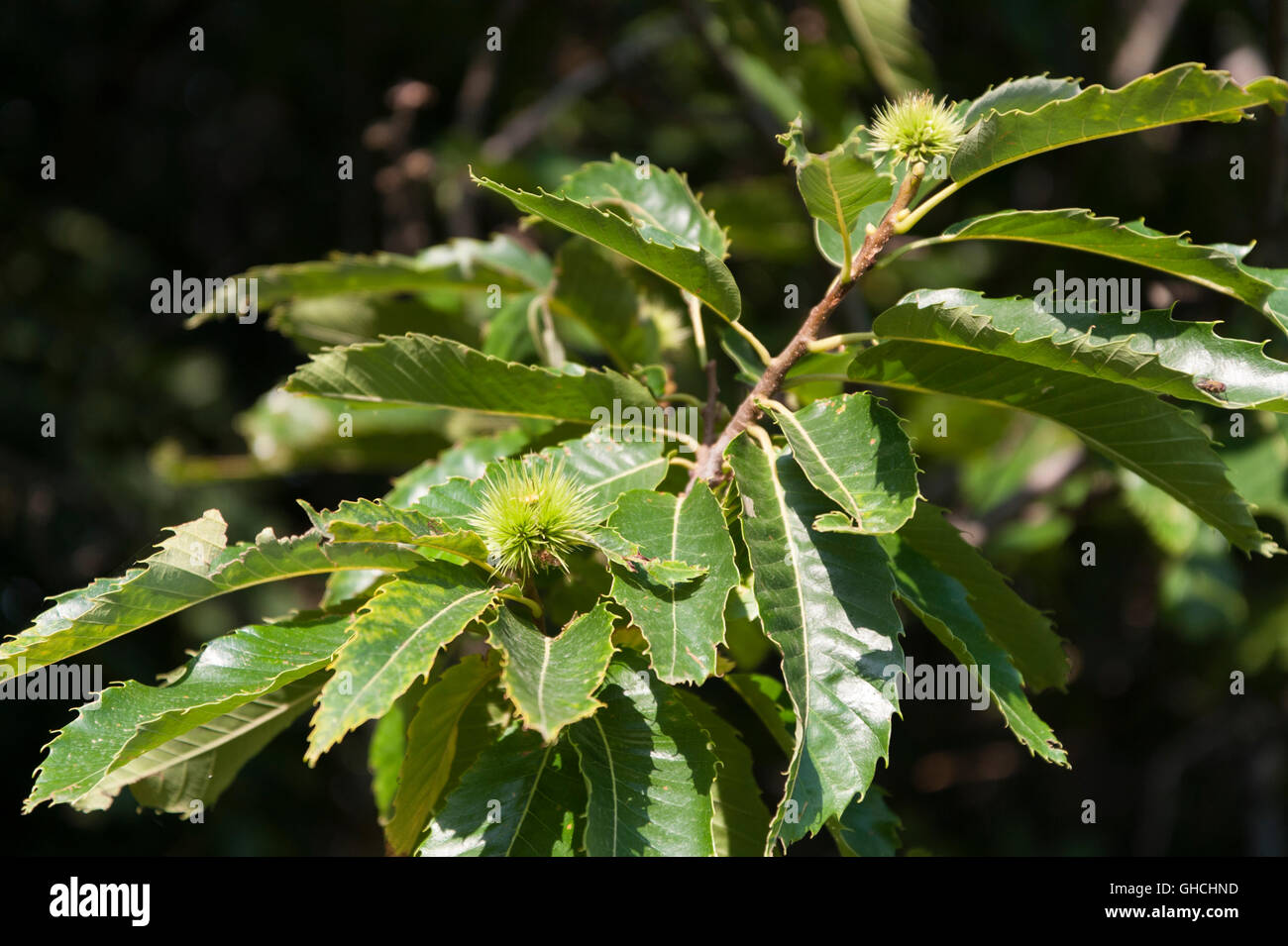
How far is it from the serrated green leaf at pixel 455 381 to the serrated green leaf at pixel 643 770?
37cm

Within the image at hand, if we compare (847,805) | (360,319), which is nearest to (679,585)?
(847,805)

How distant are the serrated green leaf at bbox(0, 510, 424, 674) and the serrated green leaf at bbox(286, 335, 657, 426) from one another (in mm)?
255

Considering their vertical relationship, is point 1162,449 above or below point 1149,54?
below

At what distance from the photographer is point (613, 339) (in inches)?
74.7

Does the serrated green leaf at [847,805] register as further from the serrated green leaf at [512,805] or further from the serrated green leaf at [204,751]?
the serrated green leaf at [204,751]

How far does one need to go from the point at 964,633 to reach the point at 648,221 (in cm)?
A: 77

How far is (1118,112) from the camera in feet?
3.49

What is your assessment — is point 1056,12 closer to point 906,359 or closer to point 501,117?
point 501,117

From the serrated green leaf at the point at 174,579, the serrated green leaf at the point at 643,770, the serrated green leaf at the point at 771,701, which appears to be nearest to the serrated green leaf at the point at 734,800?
the serrated green leaf at the point at 771,701

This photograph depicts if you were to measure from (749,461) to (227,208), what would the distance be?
405cm

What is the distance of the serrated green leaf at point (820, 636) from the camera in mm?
1075

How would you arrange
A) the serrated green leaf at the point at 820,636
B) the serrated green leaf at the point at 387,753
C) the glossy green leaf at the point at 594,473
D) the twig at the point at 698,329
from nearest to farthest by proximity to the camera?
1. the serrated green leaf at the point at 820,636
2. the glossy green leaf at the point at 594,473
3. the twig at the point at 698,329
4. the serrated green leaf at the point at 387,753

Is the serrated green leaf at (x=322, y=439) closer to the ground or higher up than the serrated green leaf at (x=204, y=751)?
higher up

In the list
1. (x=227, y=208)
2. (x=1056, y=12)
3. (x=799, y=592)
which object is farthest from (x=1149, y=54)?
(x=227, y=208)
